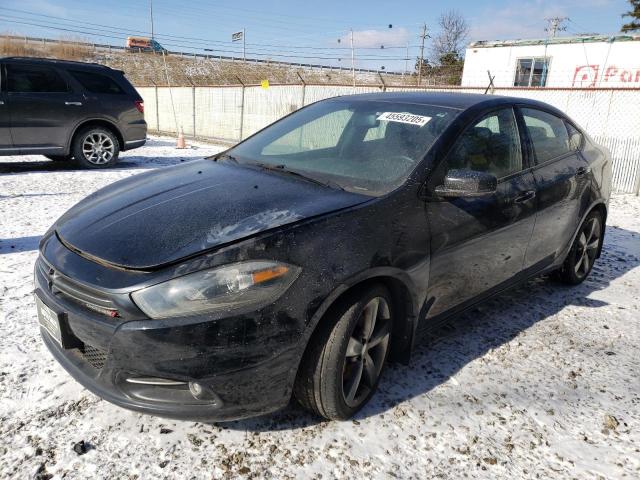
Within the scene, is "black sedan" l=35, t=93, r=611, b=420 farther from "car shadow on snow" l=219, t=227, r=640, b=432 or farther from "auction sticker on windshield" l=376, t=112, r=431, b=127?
"car shadow on snow" l=219, t=227, r=640, b=432

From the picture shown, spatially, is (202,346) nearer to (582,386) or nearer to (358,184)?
(358,184)

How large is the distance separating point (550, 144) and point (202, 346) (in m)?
2.98

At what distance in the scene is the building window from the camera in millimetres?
22328

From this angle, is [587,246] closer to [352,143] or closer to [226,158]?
[352,143]

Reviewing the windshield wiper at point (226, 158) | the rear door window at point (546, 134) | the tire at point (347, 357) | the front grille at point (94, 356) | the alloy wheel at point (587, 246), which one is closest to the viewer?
the front grille at point (94, 356)

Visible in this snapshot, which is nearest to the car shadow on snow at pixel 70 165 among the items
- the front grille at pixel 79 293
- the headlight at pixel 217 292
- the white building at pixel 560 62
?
the front grille at pixel 79 293

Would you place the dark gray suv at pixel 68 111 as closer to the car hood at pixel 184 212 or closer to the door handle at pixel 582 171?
the car hood at pixel 184 212

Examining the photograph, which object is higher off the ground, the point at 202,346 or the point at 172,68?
the point at 172,68

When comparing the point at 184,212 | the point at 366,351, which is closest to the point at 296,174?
the point at 184,212

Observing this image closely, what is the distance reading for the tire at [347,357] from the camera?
2076 mm

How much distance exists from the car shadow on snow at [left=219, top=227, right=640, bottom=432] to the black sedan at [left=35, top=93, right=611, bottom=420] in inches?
6.4

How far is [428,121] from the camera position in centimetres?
287

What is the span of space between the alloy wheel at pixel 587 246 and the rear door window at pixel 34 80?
8.06m

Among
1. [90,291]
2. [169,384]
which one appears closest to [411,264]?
[169,384]
